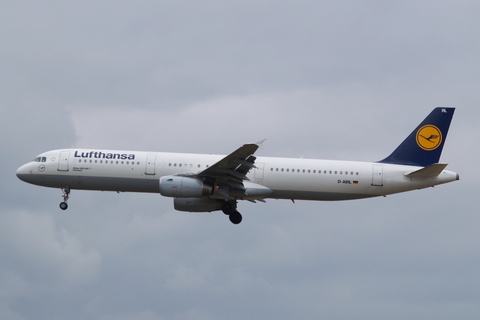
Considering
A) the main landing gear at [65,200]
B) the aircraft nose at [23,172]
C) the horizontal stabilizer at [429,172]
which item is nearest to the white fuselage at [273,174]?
the horizontal stabilizer at [429,172]

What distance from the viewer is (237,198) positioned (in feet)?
182

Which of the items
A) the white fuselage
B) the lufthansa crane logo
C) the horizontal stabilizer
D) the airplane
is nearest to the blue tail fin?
the lufthansa crane logo

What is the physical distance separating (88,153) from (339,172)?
1675cm

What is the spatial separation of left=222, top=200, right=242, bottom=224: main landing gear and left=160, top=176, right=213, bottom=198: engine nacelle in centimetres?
356

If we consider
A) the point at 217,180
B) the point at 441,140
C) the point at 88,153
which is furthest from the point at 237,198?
the point at 441,140

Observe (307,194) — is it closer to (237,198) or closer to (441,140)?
(237,198)

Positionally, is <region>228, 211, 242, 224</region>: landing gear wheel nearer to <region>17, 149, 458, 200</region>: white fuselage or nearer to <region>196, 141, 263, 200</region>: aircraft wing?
<region>196, 141, 263, 200</region>: aircraft wing

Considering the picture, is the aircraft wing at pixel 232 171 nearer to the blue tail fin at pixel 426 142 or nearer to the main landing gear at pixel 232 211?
the main landing gear at pixel 232 211

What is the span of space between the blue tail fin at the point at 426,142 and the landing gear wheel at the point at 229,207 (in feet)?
34.5

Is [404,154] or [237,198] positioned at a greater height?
[404,154]

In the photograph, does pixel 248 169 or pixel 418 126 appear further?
pixel 418 126

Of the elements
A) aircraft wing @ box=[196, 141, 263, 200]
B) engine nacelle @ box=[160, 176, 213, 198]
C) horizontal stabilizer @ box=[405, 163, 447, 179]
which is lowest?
engine nacelle @ box=[160, 176, 213, 198]

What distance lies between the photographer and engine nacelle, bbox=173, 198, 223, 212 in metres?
57.8

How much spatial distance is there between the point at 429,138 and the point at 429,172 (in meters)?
4.06
